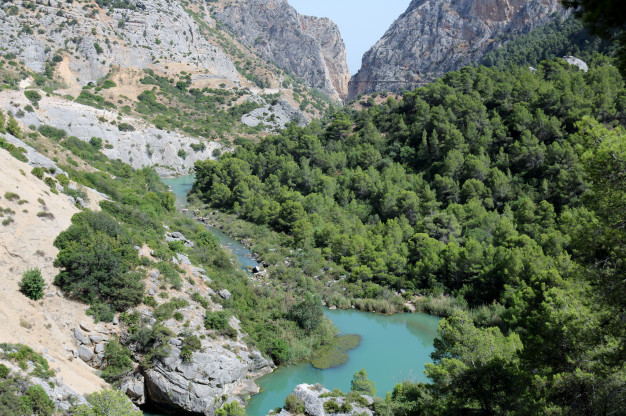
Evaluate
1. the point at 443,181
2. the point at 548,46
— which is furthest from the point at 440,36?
the point at 443,181

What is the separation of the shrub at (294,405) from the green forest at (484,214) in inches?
141

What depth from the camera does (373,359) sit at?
27.8 meters

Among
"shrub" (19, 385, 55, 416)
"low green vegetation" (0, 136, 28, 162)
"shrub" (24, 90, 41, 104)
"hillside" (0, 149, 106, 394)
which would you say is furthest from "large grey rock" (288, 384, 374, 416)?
"shrub" (24, 90, 41, 104)

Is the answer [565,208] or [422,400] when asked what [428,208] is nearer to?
[565,208]

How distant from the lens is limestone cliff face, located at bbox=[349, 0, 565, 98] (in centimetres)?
12344

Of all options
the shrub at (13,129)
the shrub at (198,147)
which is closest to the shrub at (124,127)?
the shrub at (198,147)

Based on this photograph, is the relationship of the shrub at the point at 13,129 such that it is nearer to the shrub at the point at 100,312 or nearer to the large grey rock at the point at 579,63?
the shrub at the point at 100,312

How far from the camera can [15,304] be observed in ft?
66.3

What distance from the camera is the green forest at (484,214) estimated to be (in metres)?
10.1

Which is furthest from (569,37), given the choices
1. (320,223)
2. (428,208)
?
(320,223)

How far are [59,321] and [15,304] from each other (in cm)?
201

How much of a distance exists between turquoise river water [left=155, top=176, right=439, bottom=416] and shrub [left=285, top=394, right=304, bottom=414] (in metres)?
2.81

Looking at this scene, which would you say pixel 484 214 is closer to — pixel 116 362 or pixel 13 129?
pixel 116 362

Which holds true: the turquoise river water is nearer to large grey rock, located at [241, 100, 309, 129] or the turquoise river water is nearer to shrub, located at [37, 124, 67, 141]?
shrub, located at [37, 124, 67, 141]
